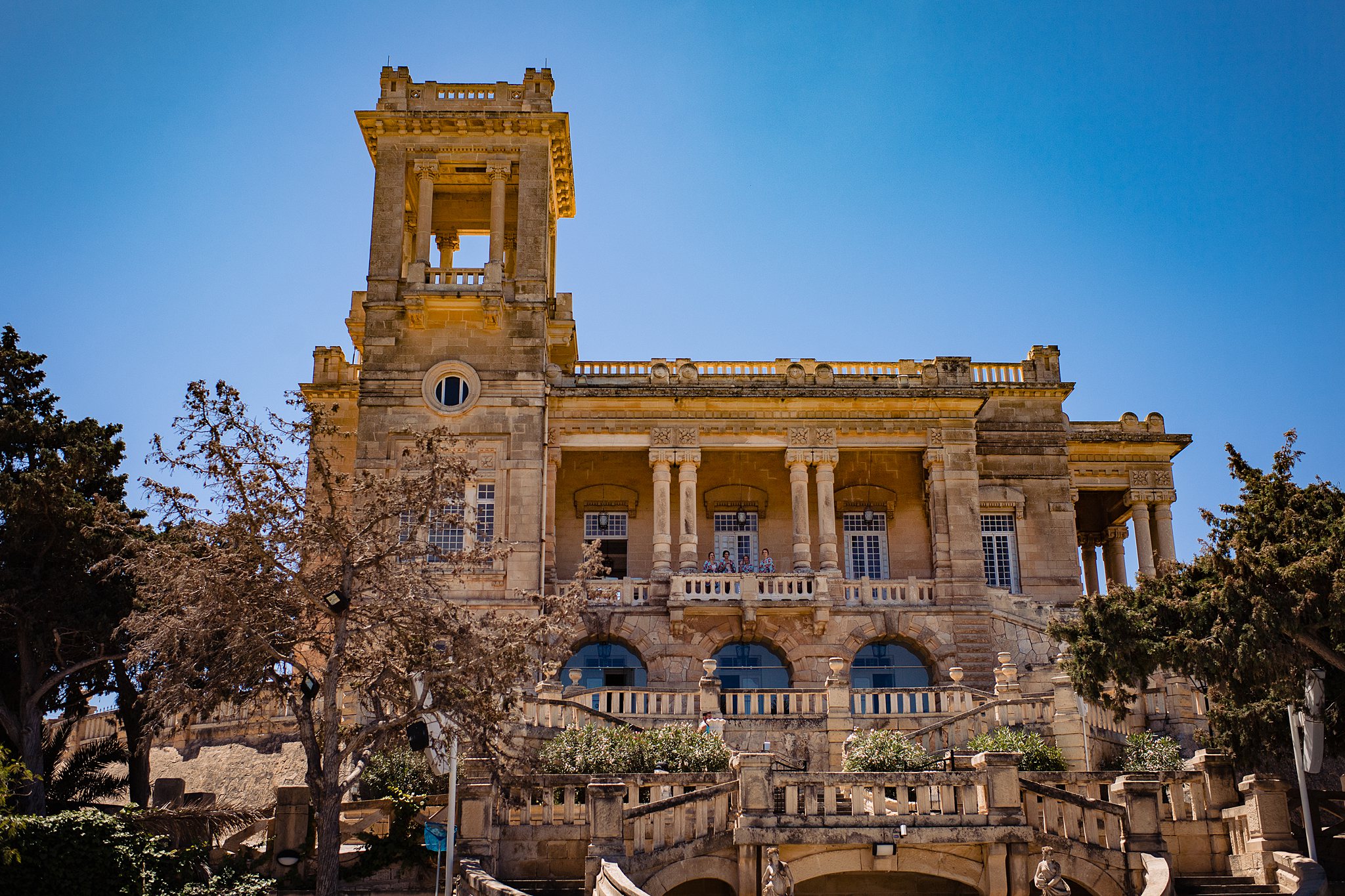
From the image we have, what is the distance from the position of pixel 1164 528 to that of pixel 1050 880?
2530 cm

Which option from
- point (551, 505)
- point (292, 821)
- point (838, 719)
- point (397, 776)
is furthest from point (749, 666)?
point (292, 821)

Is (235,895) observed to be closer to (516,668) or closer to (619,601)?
(516,668)

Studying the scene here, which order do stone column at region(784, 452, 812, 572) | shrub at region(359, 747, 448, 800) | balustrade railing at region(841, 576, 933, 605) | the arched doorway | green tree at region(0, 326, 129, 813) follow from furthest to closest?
stone column at region(784, 452, 812, 572) → balustrade railing at region(841, 576, 933, 605) → green tree at region(0, 326, 129, 813) → shrub at region(359, 747, 448, 800) → the arched doorway

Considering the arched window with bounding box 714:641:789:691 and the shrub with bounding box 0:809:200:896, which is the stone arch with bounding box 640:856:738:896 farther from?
the arched window with bounding box 714:641:789:691

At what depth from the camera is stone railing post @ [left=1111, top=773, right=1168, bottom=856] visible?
18.3 metres

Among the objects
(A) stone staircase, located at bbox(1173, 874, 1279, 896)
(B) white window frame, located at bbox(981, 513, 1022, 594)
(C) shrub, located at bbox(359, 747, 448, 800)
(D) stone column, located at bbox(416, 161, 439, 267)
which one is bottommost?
(A) stone staircase, located at bbox(1173, 874, 1279, 896)

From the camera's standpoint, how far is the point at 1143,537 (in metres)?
38.7

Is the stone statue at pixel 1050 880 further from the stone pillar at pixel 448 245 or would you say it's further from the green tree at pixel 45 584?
the stone pillar at pixel 448 245

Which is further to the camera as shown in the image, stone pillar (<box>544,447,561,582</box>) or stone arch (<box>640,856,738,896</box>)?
stone pillar (<box>544,447,561,582</box>)

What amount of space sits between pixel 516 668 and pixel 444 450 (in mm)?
3657

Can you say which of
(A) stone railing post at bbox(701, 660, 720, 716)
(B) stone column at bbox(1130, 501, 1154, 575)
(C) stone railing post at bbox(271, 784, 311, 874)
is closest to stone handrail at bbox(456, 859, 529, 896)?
(C) stone railing post at bbox(271, 784, 311, 874)

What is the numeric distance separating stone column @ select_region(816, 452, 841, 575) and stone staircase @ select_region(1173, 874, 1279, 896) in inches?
608

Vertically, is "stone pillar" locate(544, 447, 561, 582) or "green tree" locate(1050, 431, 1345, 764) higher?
"stone pillar" locate(544, 447, 561, 582)

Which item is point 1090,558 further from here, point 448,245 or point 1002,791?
point 1002,791
